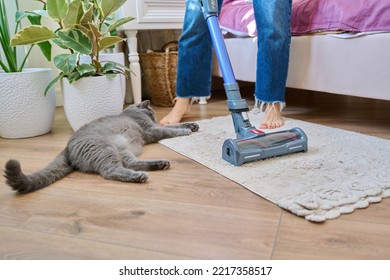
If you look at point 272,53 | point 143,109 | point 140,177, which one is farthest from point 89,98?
point 272,53

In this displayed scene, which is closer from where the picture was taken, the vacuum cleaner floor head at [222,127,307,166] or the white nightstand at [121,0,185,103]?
the vacuum cleaner floor head at [222,127,307,166]

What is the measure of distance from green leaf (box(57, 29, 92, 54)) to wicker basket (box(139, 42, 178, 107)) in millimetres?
687

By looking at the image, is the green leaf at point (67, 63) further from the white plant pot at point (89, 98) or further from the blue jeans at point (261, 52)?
the blue jeans at point (261, 52)

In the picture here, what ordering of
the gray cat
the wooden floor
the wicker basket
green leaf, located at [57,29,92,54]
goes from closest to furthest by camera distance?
the wooden floor < the gray cat < green leaf, located at [57,29,92,54] < the wicker basket

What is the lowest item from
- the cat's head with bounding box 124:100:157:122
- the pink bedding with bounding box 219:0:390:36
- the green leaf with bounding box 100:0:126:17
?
the cat's head with bounding box 124:100:157:122

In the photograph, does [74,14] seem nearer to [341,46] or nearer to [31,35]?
[31,35]

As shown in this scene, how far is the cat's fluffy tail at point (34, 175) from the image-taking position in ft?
2.75

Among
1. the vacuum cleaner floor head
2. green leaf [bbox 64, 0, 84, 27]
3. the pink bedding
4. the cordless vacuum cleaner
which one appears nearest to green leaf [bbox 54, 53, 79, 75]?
green leaf [bbox 64, 0, 84, 27]

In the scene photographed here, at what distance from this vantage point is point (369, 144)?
1.17 m

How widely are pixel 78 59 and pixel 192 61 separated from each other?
0.49 m

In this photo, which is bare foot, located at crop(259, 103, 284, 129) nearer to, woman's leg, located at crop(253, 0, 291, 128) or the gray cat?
woman's leg, located at crop(253, 0, 291, 128)

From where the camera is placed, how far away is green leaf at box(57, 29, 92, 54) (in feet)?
4.44

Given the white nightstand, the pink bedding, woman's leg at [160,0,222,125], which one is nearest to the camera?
the pink bedding
